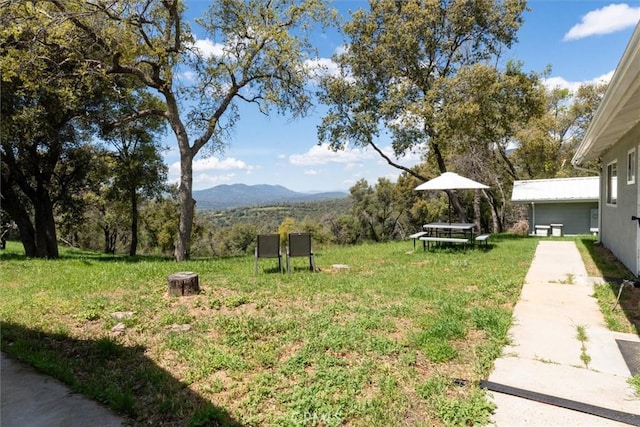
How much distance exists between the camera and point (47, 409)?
8.87 feet

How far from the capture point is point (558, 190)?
1803 centimetres

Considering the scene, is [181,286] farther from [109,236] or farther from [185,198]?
[109,236]

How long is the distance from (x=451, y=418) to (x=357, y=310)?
2276 millimetres

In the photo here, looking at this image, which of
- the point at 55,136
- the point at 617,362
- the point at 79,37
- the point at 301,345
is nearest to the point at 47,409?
the point at 301,345

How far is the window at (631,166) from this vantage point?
6.68 m

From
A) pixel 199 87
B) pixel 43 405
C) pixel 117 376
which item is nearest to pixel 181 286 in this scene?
pixel 117 376

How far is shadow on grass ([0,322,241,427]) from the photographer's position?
8.75 ft

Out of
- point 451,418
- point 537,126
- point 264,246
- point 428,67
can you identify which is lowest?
point 451,418

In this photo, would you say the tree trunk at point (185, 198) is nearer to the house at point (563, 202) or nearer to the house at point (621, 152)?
the house at point (621, 152)

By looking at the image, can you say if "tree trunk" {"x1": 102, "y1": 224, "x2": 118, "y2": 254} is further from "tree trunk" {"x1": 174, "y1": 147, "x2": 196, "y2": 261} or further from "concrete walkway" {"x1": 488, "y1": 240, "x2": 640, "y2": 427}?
"concrete walkway" {"x1": 488, "y1": 240, "x2": 640, "y2": 427}

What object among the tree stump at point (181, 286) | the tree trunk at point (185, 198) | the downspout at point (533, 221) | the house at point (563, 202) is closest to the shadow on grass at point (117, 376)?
the tree stump at point (181, 286)

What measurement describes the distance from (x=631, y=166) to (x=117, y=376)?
8729mm

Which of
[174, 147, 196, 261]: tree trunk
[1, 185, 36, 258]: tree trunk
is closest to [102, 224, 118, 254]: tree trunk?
[1, 185, 36, 258]: tree trunk

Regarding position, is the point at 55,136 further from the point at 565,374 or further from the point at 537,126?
the point at 537,126
